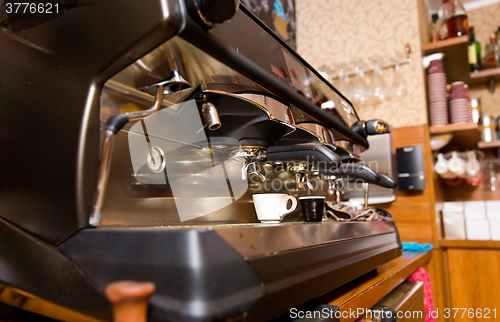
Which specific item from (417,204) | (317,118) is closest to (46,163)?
(317,118)

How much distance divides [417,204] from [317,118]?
1.00 m

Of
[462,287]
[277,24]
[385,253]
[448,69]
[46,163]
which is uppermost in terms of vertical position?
[277,24]

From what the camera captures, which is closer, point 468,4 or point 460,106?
point 460,106

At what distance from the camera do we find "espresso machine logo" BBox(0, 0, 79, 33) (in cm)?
43

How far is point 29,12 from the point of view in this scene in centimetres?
46

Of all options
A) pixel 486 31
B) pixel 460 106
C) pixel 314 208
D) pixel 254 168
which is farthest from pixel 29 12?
pixel 486 31

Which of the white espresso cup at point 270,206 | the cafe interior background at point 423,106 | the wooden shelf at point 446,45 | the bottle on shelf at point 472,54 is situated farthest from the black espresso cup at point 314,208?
the bottle on shelf at point 472,54

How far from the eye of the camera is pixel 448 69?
5.43ft

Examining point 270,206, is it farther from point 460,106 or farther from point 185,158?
point 460,106

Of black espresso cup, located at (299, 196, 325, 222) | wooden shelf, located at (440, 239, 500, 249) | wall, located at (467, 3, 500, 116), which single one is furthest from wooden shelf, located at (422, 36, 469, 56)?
black espresso cup, located at (299, 196, 325, 222)

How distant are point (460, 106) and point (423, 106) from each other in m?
0.16

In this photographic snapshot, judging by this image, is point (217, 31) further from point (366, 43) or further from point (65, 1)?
point (366, 43)

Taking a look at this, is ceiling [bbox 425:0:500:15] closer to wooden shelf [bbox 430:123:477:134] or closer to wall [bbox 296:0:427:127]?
wall [bbox 296:0:427:127]

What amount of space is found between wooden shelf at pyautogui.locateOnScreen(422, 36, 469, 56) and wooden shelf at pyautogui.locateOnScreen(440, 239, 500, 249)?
0.83m
